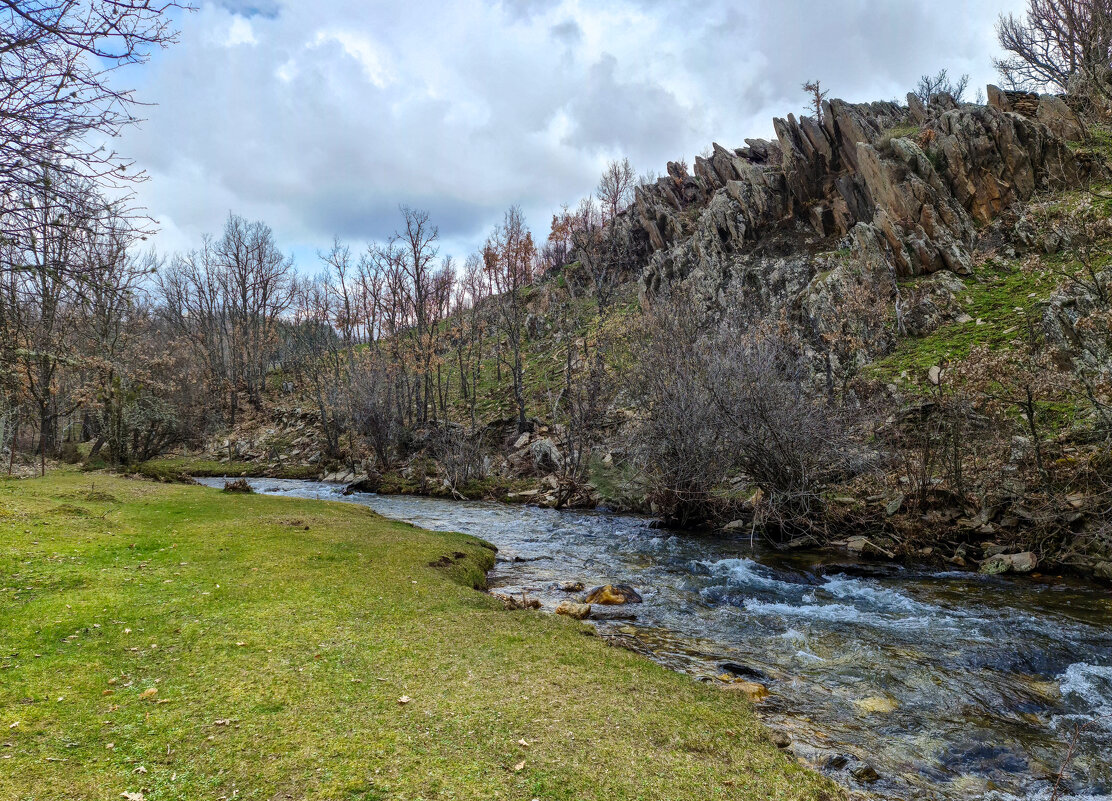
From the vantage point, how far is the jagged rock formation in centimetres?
2973

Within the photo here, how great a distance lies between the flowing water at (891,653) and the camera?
538 centimetres

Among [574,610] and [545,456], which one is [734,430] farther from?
[545,456]

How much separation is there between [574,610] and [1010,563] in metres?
9.75

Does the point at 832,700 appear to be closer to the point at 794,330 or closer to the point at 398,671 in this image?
the point at 398,671

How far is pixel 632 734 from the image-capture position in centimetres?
482

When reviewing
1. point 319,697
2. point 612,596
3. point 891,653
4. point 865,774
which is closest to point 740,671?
point 865,774

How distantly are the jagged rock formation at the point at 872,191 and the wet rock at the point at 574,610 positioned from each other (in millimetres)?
19391

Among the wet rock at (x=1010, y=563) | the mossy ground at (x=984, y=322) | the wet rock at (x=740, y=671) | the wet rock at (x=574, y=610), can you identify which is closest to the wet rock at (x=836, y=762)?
the wet rock at (x=740, y=671)

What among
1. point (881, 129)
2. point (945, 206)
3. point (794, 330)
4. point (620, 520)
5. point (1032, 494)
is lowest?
point (620, 520)

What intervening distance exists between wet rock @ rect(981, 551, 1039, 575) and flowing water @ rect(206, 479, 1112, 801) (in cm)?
42

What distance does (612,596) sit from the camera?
418 inches

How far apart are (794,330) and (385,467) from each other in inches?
960

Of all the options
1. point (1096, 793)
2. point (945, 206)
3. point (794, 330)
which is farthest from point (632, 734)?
point (945, 206)

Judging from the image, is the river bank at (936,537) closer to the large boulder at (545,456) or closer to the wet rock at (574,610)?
the large boulder at (545,456)
